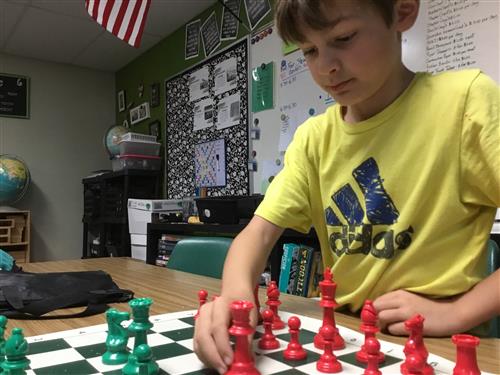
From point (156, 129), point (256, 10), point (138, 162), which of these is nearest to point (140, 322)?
point (256, 10)

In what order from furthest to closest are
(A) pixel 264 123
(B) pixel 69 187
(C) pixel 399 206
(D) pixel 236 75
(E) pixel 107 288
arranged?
(B) pixel 69 187 → (D) pixel 236 75 → (A) pixel 264 123 → (E) pixel 107 288 → (C) pixel 399 206

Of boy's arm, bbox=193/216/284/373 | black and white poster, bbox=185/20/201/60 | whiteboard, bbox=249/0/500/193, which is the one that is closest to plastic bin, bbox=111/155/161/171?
black and white poster, bbox=185/20/201/60

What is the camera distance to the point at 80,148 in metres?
4.59

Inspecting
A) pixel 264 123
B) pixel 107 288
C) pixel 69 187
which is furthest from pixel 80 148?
pixel 107 288

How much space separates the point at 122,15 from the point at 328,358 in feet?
8.25

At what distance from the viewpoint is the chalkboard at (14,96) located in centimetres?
418

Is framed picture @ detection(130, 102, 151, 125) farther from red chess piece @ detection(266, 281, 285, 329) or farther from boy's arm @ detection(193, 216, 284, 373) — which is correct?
red chess piece @ detection(266, 281, 285, 329)

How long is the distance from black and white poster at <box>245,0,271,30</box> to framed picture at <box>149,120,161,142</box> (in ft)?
4.60

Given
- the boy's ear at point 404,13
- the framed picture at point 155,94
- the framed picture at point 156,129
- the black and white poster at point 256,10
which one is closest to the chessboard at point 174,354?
the boy's ear at point 404,13

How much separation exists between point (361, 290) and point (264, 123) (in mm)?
2033

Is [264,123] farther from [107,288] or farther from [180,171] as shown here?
[107,288]

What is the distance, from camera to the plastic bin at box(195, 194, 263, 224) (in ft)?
7.25

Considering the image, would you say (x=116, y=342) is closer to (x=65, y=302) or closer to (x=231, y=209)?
(x=65, y=302)

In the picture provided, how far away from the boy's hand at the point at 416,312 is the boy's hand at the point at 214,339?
238 millimetres
